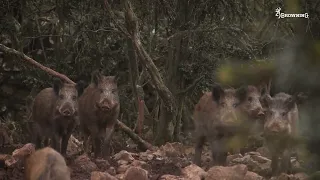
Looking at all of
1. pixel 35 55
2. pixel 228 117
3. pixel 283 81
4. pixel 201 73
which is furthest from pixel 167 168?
pixel 35 55

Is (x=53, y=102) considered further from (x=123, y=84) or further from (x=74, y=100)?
(x=123, y=84)

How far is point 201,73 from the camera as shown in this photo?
11.6 metres

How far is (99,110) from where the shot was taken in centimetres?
915

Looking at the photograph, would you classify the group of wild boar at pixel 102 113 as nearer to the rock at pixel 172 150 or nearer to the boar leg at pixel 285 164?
Result: the boar leg at pixel 285 164

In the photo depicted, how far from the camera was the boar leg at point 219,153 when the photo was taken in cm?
809

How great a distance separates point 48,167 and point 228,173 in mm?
1987

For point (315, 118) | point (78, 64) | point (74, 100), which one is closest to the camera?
point (315, 118)

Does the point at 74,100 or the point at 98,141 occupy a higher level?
the point at 74,100

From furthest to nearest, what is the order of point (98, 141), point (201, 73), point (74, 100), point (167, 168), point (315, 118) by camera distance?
point (201, 73)
point (98, 141)
point (74, 100)
point (167, 168)
point (315, 118)

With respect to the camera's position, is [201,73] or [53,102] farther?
[201,73]

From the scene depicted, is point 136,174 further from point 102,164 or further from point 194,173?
point 102,164

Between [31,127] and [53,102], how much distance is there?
1.02 meters

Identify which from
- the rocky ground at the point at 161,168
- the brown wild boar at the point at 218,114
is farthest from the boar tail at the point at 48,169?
the brown wild boar at the point at 218,114

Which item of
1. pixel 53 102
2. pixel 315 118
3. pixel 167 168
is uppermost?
pixel 315 118
